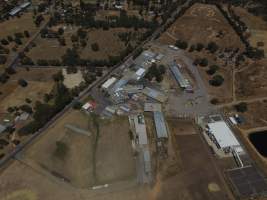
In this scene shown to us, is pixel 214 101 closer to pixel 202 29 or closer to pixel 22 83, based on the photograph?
pixel 202 29

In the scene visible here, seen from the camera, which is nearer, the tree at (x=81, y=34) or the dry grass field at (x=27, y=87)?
the dry grass field at (x=27, y=87)

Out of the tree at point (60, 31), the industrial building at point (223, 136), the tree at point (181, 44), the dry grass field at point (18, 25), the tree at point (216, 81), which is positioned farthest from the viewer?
the dry grass field at point (18, 25)

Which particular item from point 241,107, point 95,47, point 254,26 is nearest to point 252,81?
point 241,107

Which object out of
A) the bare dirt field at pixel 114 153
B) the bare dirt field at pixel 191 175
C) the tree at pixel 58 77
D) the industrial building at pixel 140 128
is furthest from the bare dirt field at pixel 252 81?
the tree at pixel 58 77

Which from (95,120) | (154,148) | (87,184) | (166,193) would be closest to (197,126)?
(154,148)

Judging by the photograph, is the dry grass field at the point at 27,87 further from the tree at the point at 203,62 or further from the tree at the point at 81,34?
the tree at the point at 203,62

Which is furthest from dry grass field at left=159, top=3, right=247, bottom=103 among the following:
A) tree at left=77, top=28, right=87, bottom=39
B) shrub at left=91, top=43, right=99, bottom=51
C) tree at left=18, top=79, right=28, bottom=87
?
tree at left=18, top=79, right=28, bottom=87
